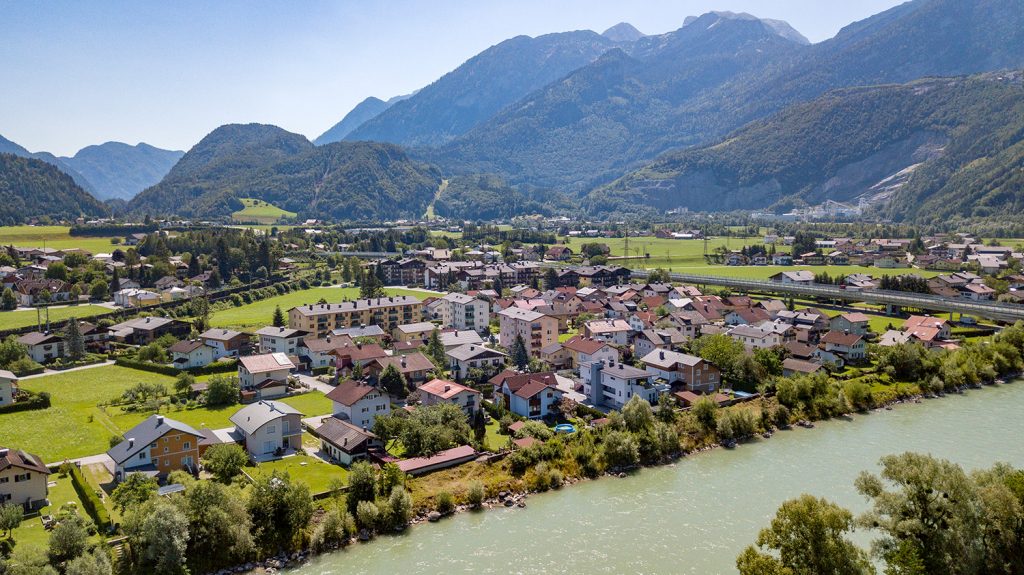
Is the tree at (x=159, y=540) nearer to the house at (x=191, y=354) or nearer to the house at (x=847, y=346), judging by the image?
the house at (x=191, y=354)

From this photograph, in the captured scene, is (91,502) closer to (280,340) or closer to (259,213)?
→ (280,340)

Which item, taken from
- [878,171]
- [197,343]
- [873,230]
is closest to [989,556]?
[197,343]

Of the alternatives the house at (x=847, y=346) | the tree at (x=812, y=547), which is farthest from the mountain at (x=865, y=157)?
the tree at (x=812, y=547)

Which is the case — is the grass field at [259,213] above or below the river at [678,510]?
above

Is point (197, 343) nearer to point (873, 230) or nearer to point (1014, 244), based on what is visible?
point (1014, 244)

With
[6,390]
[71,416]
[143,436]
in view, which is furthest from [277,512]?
[6,390]

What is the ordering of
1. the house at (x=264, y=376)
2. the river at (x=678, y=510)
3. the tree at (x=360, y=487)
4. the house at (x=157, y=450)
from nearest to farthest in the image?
the river at (x=678, y=510)
the tree at (x=360, y=487)
the house at (x=157, y=450)
the house at (x=264, y=376)
